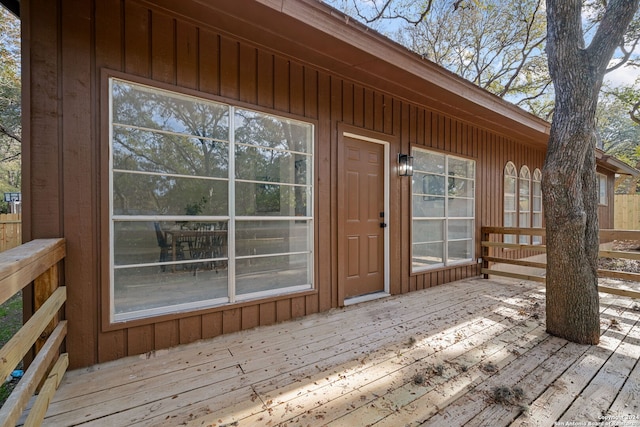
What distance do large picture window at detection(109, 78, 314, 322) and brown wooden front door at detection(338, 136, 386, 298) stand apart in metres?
0.55

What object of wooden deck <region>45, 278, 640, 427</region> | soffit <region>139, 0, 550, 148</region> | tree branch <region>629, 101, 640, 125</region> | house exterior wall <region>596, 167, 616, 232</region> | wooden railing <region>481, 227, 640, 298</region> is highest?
tree branch <region>629, 101, 640, 125</region>

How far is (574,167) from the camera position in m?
2.41

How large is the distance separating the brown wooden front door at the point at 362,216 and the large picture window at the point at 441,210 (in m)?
0.69

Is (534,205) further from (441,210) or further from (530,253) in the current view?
(441,210)

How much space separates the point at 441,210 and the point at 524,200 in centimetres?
321

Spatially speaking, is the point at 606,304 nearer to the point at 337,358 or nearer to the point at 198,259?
the point at 337,358

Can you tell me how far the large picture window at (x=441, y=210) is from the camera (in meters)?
4.30

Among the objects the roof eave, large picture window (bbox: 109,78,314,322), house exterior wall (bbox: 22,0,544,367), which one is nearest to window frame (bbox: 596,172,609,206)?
house exterior wall (bbox: 22,0,544,367)

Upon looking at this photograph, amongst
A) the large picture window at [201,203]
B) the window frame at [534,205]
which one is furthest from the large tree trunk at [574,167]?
the window frame at [534,205]

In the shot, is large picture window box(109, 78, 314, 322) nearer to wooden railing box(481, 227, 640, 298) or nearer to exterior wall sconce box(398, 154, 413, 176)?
exterior wall sconce box(398, 154, 413, 176)

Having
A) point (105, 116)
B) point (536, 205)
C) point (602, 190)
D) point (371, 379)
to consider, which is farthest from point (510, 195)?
point (602, 190)

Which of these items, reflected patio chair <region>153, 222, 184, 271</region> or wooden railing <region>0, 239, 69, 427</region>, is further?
reflected patio chair <region>153, 222, 184, 271</region>

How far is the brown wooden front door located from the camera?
351 cm

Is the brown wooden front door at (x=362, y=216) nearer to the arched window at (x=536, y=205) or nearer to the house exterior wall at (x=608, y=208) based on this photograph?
the arched window at (x=536, y=205)
